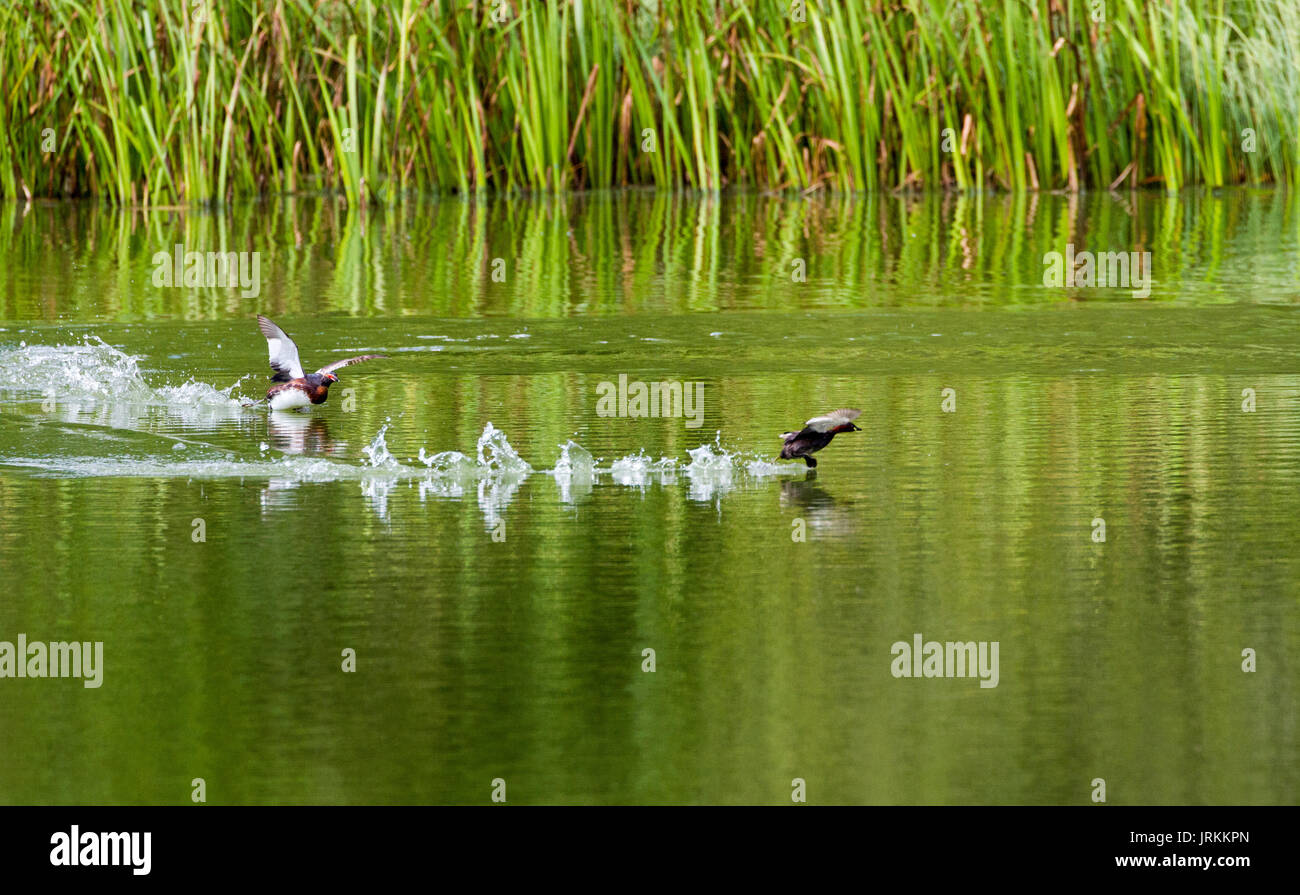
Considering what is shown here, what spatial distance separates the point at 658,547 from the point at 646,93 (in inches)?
413

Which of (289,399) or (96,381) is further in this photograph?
(96,381)

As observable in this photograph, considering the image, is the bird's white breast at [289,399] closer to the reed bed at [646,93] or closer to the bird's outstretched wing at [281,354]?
the bird's outstretched wing at [281,354]

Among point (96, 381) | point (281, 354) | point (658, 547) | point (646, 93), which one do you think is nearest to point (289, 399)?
point (281, 354)

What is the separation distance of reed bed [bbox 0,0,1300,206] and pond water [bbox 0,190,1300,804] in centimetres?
496

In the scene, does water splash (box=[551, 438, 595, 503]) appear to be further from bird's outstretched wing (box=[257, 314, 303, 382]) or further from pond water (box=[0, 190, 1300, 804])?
bird's outstretched wing (box=[257, 314, 303, 382])

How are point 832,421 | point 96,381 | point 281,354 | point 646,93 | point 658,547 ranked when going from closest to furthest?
point 658,547 → point 832,421 → point 281,354 → point 96,381 → point 646,93

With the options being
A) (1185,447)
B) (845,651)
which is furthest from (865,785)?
(1185,447)

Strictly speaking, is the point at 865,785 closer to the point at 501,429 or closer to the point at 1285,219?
the point at 501,429

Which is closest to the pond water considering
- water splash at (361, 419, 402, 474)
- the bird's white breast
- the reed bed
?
water splash at (361, 419, 402, 474)

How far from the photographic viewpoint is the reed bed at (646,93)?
14.6m

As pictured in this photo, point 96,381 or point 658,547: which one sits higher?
point 96,381

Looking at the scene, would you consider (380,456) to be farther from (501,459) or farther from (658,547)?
(658,547)

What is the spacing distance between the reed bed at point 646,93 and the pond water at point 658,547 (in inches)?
195

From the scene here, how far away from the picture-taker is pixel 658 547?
4.91 meters
